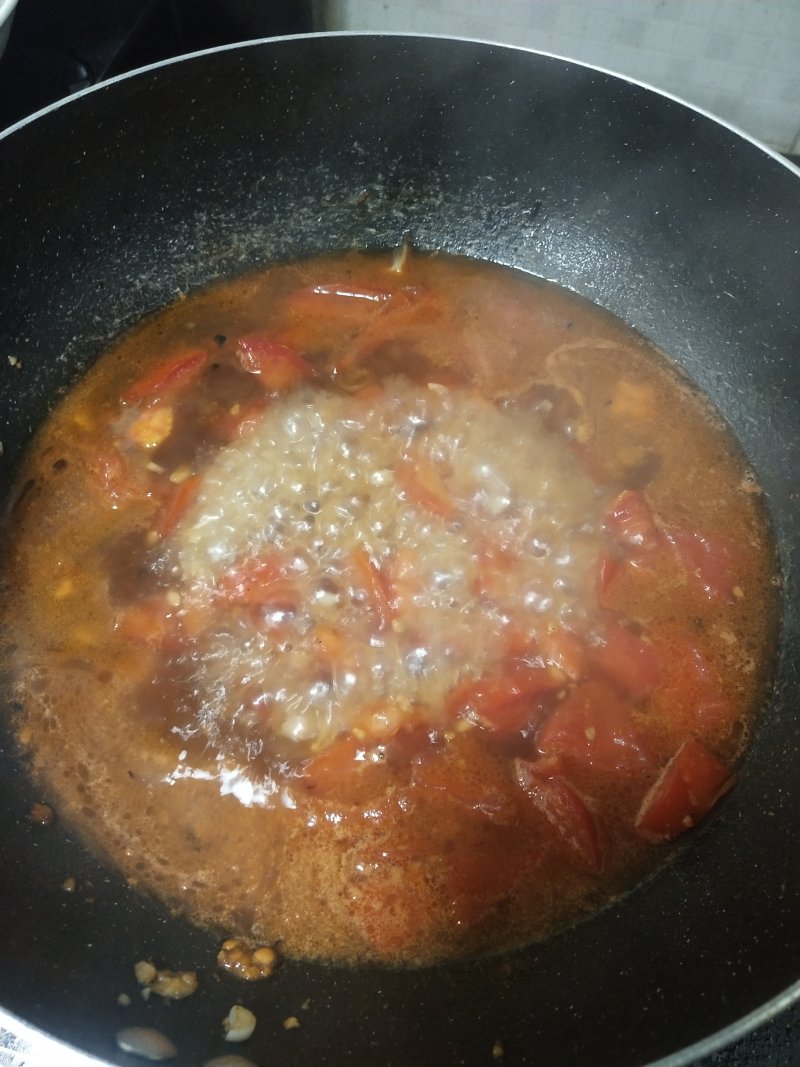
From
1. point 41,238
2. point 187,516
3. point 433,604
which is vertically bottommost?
point 187,516

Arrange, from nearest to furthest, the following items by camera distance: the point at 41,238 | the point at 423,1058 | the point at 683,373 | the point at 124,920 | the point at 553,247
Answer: the point at 423,1058
the point at 124,920
the point at 41,238
the point at 683,373
the point at 553,247

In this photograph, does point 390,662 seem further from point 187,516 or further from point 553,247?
point 553,247

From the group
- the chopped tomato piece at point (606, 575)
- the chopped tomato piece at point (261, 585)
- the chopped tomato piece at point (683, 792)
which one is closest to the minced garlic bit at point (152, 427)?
the chopped tomato piece at point (261, 585)

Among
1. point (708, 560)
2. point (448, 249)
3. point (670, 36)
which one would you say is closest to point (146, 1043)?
point (708, 560)

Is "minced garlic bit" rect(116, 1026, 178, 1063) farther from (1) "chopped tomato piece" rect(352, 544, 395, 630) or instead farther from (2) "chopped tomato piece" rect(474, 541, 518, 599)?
(2) "chopped tomato piece" rect(474, 541, 518, 599)

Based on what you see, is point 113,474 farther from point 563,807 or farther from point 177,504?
point 563,807

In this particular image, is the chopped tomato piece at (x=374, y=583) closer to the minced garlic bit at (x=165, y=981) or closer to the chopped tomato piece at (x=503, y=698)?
the chopped tomato piece at (x=503, y=698)

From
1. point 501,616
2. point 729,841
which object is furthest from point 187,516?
point 729,841
